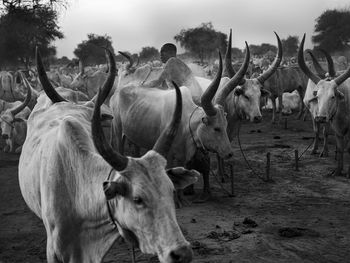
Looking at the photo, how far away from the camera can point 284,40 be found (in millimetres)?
52156

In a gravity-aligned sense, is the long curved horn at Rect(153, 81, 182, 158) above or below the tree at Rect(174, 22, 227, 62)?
below

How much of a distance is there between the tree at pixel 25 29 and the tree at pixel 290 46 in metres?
28.5

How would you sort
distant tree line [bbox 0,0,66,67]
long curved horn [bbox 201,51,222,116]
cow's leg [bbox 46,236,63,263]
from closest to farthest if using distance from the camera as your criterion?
cow's leg [bbox 46,236,63,263] → long curved horn [bbox 201,51,222,116] → distant tree line [bbox 0,0,66,67]

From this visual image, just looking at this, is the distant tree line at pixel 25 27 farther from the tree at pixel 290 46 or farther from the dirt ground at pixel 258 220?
the tree at pixel 290 46

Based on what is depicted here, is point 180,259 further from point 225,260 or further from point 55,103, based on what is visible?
point 55,103

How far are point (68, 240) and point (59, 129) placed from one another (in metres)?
0.88

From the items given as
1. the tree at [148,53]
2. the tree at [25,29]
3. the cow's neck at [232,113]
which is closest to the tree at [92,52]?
the tree at [148,53]

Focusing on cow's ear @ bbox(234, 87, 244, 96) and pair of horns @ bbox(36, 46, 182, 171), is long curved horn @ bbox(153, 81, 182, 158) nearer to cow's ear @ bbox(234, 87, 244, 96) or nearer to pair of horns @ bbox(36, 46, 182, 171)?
pair of horns @ bbox(36, 46, 182, 171)

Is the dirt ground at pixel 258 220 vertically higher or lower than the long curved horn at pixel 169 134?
lower

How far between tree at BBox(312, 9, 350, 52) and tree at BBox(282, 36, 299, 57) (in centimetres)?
1235

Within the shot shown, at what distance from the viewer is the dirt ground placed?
4.72 m

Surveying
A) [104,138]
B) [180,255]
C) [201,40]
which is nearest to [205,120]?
[104,138]

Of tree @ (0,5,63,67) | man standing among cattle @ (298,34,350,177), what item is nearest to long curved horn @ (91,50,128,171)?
man standing among cattle @ (298,34,350,177)

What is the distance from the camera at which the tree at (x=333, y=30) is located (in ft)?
112
